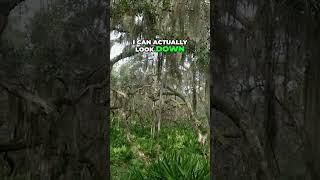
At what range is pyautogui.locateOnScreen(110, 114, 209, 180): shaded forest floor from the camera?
3.90m

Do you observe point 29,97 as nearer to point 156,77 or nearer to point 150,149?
point 156,77

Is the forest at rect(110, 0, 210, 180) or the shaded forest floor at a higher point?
the forest at rect(110, 0, 210, 180)

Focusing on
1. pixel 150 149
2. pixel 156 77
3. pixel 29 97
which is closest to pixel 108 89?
pixel 29 97

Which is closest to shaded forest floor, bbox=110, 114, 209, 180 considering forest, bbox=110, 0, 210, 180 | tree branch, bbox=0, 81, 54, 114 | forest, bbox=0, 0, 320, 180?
forest, bbox=110, 0, 210, 180

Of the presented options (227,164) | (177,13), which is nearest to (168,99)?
(177,13)

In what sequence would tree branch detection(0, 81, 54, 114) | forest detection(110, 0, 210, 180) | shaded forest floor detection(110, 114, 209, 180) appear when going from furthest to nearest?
forest detection(110, 0, 210, 180) → shaded forest floor detection(110, 114, 209, 180) → tree branch detection(0, 81, 54, 114)

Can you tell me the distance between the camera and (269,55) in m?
2.19

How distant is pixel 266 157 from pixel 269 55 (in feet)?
1.99

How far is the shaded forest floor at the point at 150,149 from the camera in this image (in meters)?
3.90

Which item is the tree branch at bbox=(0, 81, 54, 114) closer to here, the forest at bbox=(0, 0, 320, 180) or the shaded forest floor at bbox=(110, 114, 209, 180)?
the forest at bbox=(0, 0, 320, 180)

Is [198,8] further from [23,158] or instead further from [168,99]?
[23,158]

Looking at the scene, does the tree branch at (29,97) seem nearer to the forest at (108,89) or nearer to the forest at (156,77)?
the forest at (108,89)

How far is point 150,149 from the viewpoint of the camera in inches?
257

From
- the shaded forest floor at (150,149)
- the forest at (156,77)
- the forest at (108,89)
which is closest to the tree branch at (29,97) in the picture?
the forest at (108,89)
